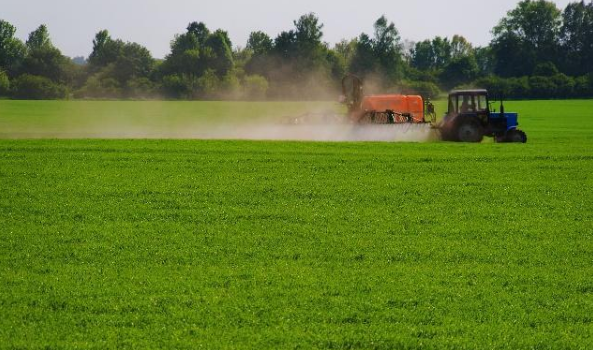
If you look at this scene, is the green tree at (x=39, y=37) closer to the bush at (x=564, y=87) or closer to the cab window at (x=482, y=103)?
the bush at (x=564, y=87)

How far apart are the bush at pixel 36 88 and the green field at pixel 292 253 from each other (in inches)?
2677

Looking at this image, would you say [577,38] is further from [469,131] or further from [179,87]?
[469,131]

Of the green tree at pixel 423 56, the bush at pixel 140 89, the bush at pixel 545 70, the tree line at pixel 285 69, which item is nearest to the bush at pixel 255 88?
the tree line at pixel 285 69

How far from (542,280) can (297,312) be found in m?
3.13

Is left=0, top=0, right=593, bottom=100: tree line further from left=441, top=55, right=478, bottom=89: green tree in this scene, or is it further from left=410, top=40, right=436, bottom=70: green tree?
left=410, top=40, right=436, bottom=70: green tree

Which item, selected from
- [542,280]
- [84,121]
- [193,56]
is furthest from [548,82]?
[542,280]

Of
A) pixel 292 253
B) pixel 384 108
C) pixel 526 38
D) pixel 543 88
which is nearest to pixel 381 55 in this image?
pixel 543 88

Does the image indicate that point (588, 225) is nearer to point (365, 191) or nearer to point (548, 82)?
point (365, 191)

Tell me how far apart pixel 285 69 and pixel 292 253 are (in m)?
89.4

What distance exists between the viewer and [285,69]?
99.2m

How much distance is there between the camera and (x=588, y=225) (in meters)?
12.9

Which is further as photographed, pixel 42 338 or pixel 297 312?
pixel 297 312

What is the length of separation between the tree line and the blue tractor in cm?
5045

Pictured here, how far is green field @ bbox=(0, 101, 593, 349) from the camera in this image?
7902mm
